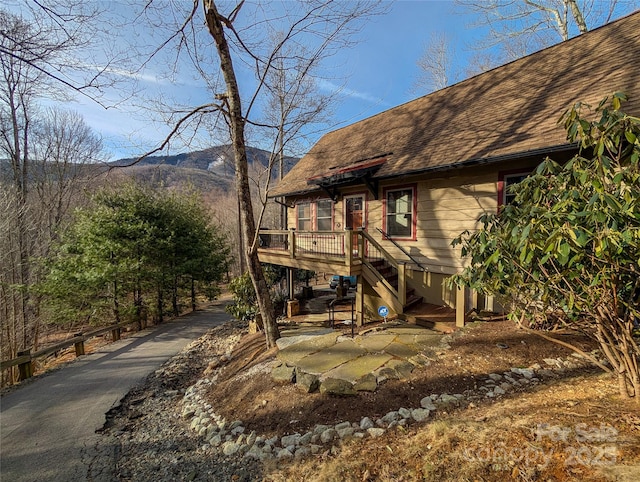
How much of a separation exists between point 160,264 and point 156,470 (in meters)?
11.0

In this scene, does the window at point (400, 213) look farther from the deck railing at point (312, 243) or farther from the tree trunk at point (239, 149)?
the tree trunk at point (239, 149)

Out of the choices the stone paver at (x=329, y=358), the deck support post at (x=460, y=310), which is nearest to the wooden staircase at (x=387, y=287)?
the deck support post at (x=460, y=310)

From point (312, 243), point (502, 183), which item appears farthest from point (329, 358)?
point (312, 243)

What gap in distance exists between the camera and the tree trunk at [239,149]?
19.5 feet

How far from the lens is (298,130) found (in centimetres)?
771

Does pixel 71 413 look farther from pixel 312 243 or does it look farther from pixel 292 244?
pixel 312 243

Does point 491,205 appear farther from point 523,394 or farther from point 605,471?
point 605,471

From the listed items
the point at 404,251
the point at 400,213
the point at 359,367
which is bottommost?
the point at 359,367

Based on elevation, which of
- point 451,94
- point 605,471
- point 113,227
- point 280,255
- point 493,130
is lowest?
point 605,471

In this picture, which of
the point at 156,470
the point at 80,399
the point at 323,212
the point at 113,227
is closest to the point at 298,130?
the point at 323,212

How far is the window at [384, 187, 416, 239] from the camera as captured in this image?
7578 mm

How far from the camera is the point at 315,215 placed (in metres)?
10.7

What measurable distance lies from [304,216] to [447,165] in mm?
6197

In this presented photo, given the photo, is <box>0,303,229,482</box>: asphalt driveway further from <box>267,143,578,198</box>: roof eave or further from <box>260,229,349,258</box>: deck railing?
<box>267,143,578,198</box>: roof eave
